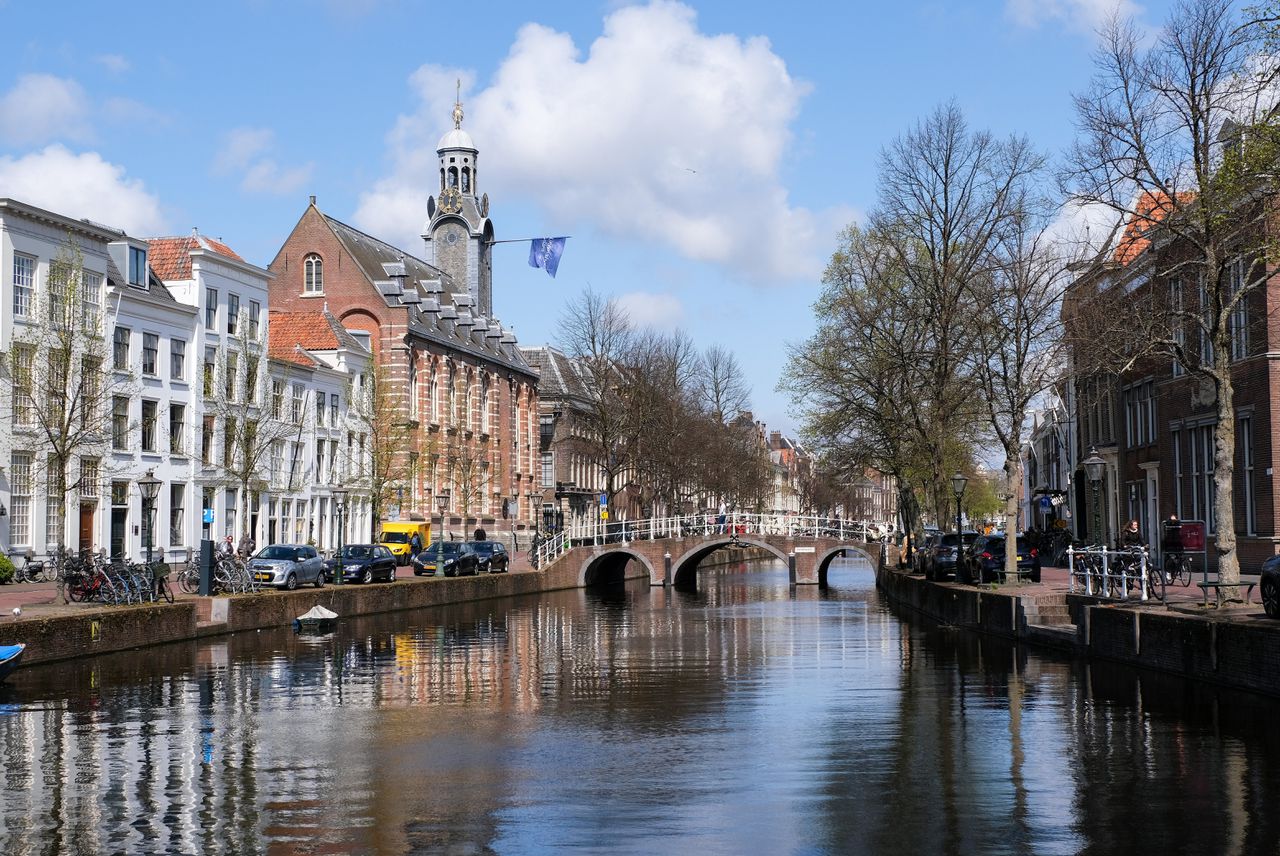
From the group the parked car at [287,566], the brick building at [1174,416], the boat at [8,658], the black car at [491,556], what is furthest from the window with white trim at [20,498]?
the brick building at [1174,416]

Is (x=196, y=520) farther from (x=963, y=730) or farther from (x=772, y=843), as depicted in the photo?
(x=772, y=843)

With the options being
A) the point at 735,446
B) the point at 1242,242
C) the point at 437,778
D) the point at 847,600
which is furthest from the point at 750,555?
the point at 437,778

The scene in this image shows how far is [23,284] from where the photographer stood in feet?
160

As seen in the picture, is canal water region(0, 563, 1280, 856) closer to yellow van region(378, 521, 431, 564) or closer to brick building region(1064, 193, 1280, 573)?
brick building region(1064, 193, 1280, 573)

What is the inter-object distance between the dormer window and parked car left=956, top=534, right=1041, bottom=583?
104 feet

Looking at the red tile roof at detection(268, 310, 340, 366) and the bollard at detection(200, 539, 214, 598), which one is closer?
the bollard at detection(200, 539, 214, 598)

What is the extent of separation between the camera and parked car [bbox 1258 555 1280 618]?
76.4ft

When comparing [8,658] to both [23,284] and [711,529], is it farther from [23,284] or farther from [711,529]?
[711,529]

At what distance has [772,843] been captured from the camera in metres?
12.4

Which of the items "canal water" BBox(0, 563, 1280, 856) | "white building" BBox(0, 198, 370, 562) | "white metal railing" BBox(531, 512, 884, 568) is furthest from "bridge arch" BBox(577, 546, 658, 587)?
"canal water" BBox(0, 563, 1280, 856)

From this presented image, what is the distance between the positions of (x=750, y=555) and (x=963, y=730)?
416 ft

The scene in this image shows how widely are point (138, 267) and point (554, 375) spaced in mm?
66733

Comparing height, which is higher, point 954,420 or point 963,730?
point 954,420

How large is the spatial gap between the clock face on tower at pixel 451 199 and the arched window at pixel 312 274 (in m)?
22.4
